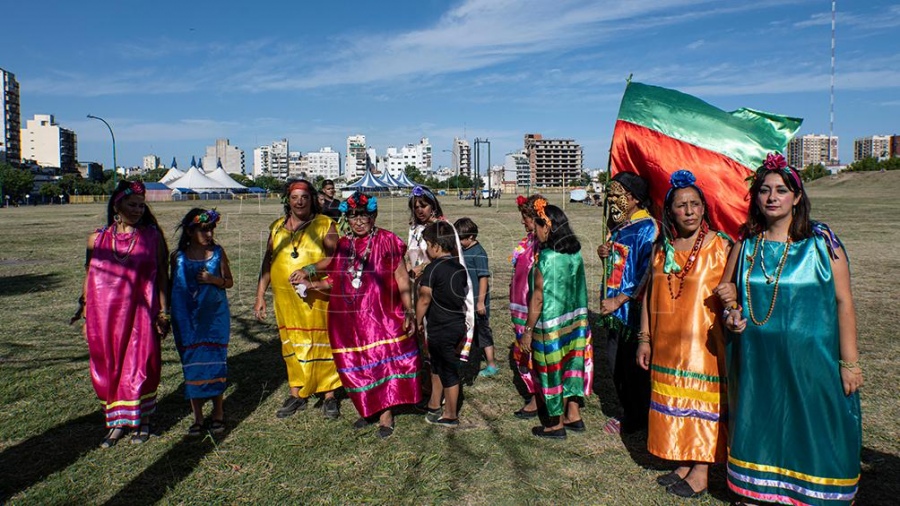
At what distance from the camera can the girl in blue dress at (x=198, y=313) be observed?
15.0 ft

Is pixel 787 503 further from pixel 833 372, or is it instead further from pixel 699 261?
pixel 699 261

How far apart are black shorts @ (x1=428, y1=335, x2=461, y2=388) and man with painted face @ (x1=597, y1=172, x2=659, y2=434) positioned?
116 centimetres

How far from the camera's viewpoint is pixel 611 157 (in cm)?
487

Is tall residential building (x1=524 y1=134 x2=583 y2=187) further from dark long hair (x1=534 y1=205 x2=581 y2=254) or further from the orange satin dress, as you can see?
the orange satin dress

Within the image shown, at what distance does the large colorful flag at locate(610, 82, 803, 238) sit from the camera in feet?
14.0

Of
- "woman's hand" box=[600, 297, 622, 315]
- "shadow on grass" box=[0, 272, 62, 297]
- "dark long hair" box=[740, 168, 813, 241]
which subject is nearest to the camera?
"dark long hair" box=[740, 168, 813, 241]

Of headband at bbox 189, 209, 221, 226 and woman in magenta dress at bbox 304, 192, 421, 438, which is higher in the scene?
headband at bbox 189, 209, 221, 226

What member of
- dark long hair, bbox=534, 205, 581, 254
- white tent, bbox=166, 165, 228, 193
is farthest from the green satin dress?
white tent, bbox=166, 165, 228, 193

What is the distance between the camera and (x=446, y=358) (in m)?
4.63

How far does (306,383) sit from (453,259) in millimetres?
1708

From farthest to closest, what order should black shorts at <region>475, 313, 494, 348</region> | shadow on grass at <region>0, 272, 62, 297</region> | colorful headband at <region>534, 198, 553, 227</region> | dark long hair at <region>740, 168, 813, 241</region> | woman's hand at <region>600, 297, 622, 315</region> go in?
1. shadow on grass at <region>0, 272, 62, 297</region>
2. black shorts at <region>475, 313, 494, 348</region>
3. woman's hand at <region>600, 297, 622, 315</region>
4. colorful headband at <region>534, 198, 553, 227</region>
5. dark long hair at <region>740, 168, 813, 241</region>

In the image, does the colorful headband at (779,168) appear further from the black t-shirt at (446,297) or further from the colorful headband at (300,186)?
the colorful headband at (300,186)

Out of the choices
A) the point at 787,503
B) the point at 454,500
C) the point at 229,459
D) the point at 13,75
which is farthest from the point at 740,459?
the point at 13,75

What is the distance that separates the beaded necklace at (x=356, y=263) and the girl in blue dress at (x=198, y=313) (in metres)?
1.01
